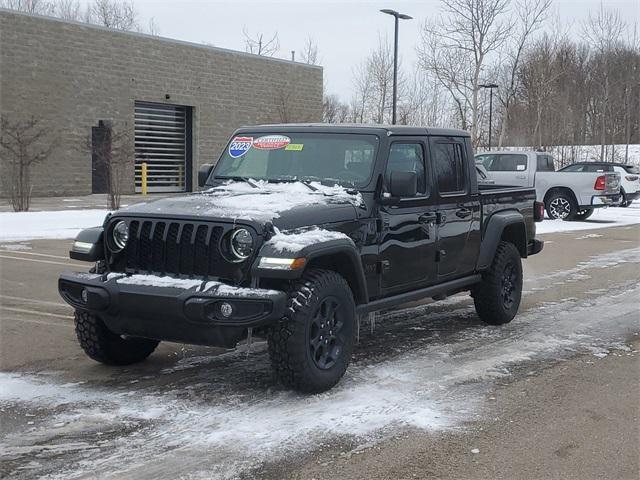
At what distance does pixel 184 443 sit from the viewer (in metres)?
4.38

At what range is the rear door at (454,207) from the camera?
6762 millimetres

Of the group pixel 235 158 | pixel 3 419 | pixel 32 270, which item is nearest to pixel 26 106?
pixel 32 270

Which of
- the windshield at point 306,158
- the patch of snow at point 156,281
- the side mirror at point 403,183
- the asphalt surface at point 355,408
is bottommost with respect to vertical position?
the asphalt surface at point 355,408

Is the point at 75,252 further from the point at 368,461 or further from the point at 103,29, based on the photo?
the point at 103,29

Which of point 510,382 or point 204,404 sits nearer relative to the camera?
point 204,404

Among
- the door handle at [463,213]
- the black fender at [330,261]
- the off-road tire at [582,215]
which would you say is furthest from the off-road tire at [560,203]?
the black fender at [330,261]

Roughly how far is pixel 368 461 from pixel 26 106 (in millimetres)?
25376

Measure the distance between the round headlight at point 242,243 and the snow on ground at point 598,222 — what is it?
48.0 feet

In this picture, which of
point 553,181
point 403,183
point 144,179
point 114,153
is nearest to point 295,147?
point 403,183

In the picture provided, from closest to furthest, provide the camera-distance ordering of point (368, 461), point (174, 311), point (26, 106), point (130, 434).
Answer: point (368, 461) → point (130, 434) → point (174, 311) → point (26, 106)

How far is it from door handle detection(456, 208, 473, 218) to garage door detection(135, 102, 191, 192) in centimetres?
2575

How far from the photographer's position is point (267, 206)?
5.34 m

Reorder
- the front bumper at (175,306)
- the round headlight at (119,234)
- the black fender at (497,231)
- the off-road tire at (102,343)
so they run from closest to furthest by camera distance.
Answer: the front bumper at (175,306)
the round headlight at (119,234)
the off-road tire at (102,343)
the black fender at (497,231)

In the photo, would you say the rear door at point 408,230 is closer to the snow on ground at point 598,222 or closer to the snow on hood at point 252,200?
the snow on hood at point 252,200
